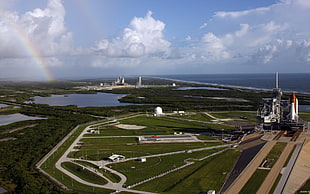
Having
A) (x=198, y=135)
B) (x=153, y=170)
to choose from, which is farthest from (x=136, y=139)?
(x=153, y=170)

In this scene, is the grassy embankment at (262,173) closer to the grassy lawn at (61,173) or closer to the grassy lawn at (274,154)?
the grassy lawn at (274,154)

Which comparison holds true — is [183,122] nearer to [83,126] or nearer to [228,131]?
[228,131]

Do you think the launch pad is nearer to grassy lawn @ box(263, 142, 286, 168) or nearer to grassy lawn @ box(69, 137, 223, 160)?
grassy lawn @ box(263, 142, 286, 168)

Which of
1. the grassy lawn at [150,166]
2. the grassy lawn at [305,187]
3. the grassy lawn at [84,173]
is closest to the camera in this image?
the grassy lawn at [305,187]

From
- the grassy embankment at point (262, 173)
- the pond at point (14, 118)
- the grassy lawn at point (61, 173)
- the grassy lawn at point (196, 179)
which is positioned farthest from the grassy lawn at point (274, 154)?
the pond at point (14, 118)

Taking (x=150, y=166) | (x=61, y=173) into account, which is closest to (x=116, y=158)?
(x=150, y=166)

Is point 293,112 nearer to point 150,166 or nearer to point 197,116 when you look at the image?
point 197,116
